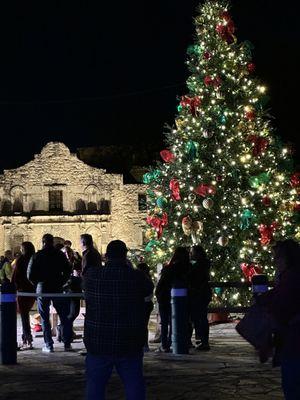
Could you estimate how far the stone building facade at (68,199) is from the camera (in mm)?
47250

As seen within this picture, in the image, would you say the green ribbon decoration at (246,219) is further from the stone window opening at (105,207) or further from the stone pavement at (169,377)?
the stone window opening at (105,207)

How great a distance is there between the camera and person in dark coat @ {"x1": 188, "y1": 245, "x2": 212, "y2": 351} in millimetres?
11691

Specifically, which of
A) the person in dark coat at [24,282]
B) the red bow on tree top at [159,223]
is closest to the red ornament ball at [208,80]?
the red bow on tree top at [159,223]

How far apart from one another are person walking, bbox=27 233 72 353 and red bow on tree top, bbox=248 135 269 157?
7.79 m

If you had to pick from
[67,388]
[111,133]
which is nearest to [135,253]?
[67,388]

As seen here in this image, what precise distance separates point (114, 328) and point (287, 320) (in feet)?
4.66

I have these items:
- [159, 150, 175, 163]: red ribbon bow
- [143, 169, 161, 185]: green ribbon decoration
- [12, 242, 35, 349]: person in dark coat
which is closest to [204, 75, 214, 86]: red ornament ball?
[159, 150, 175, 163]: red ribbon bow

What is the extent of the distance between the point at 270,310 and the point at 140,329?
51.6 inches

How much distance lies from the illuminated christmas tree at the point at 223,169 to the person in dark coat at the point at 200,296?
5.62 metres

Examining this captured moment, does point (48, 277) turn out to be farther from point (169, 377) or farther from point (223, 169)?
point (223, 169)

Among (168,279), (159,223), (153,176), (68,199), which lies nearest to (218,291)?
(159,223)

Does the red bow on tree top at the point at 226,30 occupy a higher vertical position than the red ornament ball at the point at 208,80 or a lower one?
higher

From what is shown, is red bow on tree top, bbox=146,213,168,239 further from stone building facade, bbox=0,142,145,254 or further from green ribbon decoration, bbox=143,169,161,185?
stone building facade, bbox=0,142,145,254

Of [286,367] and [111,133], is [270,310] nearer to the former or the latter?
[286,367]
